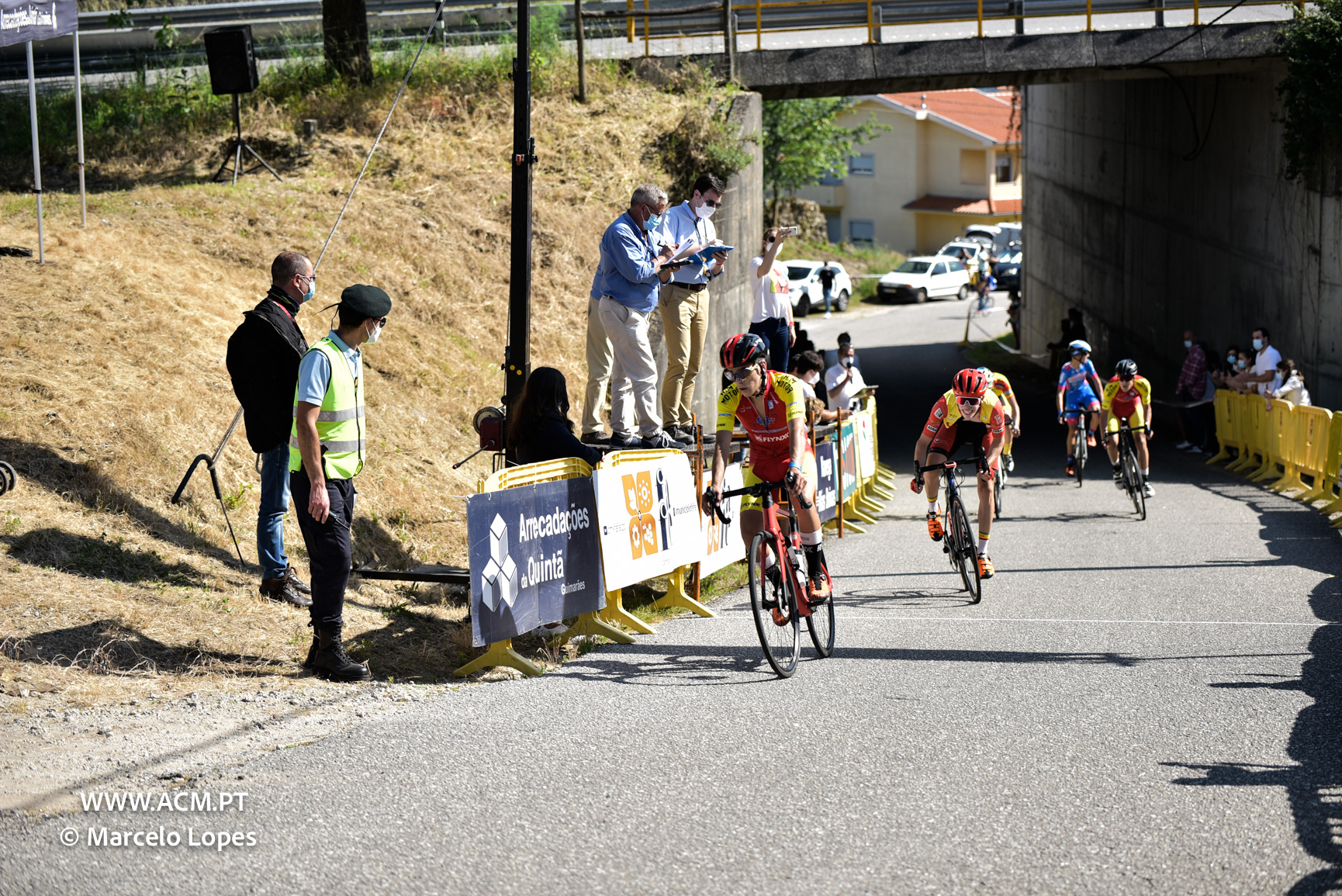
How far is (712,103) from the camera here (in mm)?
21703

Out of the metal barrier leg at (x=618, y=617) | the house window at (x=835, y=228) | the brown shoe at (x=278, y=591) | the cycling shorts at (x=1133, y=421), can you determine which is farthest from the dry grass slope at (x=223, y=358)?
the house window at (x=835, y=228)

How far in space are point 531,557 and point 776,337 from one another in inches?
274

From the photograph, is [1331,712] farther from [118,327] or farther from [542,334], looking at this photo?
[542,334]

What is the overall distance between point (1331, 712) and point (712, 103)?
1685cm

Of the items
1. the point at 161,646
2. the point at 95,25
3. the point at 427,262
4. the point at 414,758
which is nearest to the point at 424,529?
the point at 161,646

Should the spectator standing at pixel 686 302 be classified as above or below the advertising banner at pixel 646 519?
above

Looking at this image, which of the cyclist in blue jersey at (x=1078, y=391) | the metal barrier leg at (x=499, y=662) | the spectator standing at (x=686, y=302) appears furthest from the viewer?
the cyclist in blue jersey at (x=1078, y=391)

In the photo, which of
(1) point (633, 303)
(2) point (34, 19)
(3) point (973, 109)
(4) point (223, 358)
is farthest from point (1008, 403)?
(3) point (973, 109)

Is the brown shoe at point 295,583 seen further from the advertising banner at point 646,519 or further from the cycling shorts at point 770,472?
the cycling shorts at point 770,472

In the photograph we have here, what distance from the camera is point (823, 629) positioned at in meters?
8.55

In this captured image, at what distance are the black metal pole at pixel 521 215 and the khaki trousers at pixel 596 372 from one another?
149 cm

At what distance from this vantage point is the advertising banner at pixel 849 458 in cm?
1531

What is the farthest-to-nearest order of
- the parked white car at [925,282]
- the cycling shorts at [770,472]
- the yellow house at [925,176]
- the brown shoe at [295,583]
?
the yellow house at [925,176] < the parked white car at [925,282] < the brown shoe at [295,583] < the cycling shorts at [770,472]

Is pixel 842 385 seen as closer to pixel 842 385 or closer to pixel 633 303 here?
pixel 842 385
